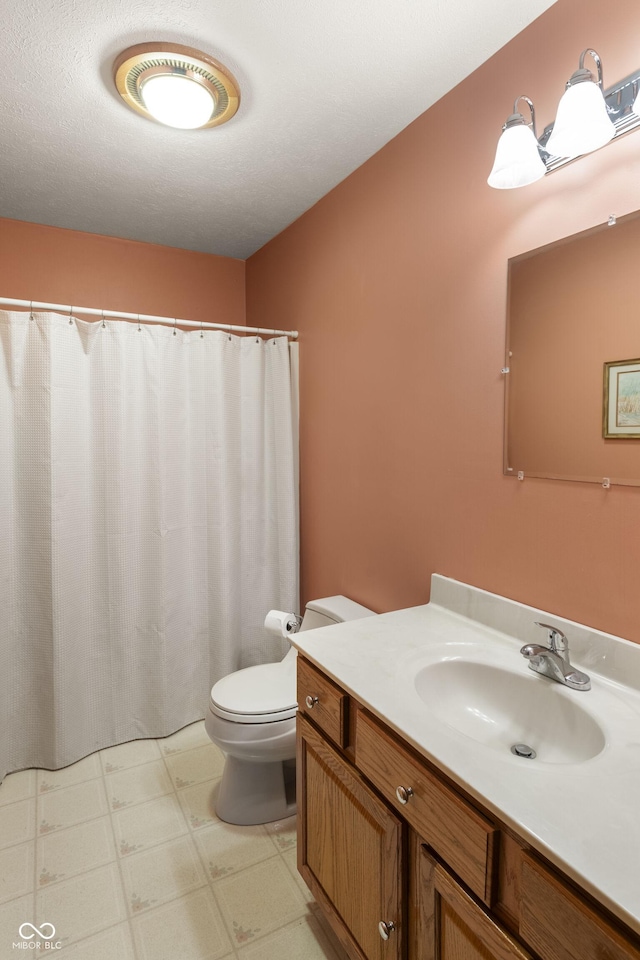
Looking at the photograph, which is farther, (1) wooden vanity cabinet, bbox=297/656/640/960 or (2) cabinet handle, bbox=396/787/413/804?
(2) cabinet handle, bbox=396/787/413/804

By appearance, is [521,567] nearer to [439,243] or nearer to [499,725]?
[499,725]

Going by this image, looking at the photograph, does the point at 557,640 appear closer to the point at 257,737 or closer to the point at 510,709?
the point at 510,709

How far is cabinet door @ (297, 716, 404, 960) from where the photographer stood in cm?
105

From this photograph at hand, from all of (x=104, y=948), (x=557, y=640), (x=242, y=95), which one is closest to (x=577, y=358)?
Answer: (x=557, y=640)

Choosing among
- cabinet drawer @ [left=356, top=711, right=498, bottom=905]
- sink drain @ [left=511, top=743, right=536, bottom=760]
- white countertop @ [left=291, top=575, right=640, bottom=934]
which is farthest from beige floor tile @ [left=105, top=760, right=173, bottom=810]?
sink drain @ [left=511, top=743, right=536, bottom=760]

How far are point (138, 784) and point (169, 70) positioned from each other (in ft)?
7.84

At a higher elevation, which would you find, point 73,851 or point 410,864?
point 410,864

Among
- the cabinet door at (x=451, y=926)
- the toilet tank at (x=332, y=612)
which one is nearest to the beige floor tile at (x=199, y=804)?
the toilet tank at (x=332, y=612)

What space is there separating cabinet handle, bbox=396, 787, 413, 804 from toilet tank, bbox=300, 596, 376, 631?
2.98 feet

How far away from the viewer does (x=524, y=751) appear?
3.59 ft

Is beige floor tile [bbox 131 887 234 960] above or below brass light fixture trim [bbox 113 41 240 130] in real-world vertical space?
below

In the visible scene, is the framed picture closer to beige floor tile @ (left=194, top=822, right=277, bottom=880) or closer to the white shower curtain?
the white shower curtain

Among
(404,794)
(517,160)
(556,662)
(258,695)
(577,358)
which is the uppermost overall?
(517,160)

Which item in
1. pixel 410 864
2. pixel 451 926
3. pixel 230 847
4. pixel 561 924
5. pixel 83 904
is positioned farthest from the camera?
pixel 230 847
